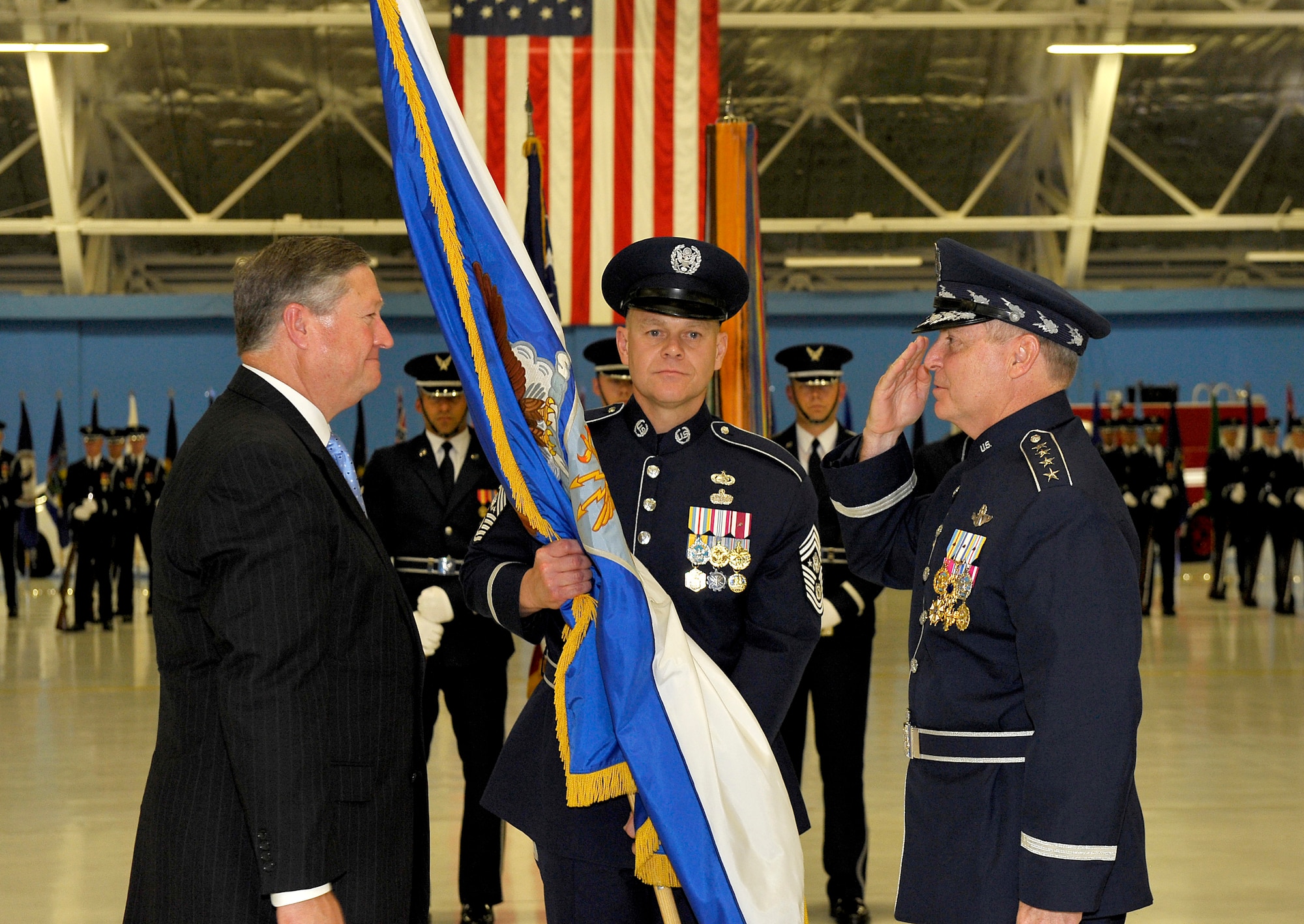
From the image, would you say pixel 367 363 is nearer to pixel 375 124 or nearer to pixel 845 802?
pixel 845 802

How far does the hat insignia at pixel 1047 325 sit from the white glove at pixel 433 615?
236cm

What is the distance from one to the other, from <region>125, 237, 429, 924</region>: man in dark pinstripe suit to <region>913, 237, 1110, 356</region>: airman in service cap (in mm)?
840

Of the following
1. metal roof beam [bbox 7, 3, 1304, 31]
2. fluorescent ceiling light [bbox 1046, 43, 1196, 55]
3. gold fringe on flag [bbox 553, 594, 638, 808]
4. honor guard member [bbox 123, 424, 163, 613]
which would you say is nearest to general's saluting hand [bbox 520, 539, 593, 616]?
gold fringe on flag [bbox 553, 594, 638, 808]

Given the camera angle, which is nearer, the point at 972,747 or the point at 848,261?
the point at 972,747

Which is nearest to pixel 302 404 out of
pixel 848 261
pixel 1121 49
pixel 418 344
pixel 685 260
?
pixel 685 260

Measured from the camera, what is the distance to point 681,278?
89.5 inches

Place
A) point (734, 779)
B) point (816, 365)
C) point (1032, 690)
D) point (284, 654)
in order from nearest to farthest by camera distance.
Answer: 1. point (284, 654)
2. point (1032, 690)
3. point (734, 779)
4. point (816, 365)

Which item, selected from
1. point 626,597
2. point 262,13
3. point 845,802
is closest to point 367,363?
point 626,597

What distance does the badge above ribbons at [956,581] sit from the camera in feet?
5.89

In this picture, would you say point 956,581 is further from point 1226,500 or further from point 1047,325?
point 1226,500

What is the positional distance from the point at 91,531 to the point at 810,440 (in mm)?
7575

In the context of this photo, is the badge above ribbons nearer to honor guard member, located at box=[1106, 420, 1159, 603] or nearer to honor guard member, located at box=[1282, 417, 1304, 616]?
honor guard member, located at box=[1106, 420, 1159, 603]

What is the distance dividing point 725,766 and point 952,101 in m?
13.8

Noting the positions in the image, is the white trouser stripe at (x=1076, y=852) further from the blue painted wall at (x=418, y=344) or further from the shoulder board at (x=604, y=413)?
the blue painted wall at (x=418, y=344)
